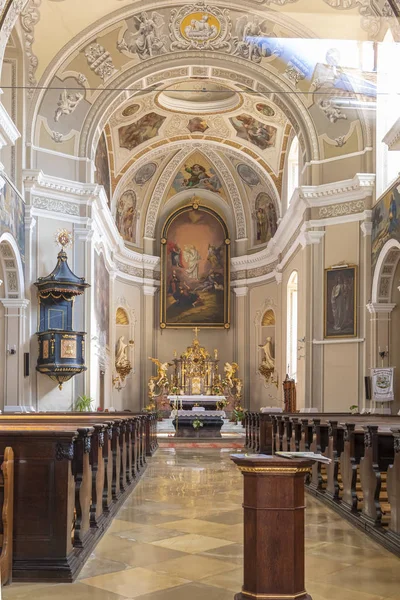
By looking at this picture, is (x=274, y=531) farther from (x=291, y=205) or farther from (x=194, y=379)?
(x=194, y=379)

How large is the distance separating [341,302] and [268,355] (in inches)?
315

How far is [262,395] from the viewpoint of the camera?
26234 millimetres

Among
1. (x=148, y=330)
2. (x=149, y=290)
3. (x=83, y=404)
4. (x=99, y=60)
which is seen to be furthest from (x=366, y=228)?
(x=148, y=330)

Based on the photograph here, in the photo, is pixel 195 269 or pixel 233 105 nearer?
pixel 233 105

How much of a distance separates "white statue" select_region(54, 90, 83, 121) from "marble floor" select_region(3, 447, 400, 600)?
39.4ft

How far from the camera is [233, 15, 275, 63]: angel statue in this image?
1820cm

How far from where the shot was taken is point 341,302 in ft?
60.0

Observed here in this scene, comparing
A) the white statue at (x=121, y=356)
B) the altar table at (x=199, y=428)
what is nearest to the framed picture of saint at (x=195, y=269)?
the white statue at (x=121, y=356)

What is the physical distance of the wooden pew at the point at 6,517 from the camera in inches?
182

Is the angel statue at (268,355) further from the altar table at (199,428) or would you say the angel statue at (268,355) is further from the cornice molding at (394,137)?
the cornice molding at (394,137)

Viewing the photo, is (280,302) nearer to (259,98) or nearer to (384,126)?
(259,98)

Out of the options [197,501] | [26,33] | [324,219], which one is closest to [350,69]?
[324,219]

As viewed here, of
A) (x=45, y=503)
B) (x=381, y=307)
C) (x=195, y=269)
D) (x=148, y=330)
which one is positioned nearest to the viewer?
(x=45, y=503)

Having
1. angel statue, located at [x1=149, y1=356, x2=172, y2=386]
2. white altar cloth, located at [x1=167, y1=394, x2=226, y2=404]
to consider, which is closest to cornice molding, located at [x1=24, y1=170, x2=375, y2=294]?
white altar cloth, located at [x1=167, y1=394, x2=226, y2=404]
